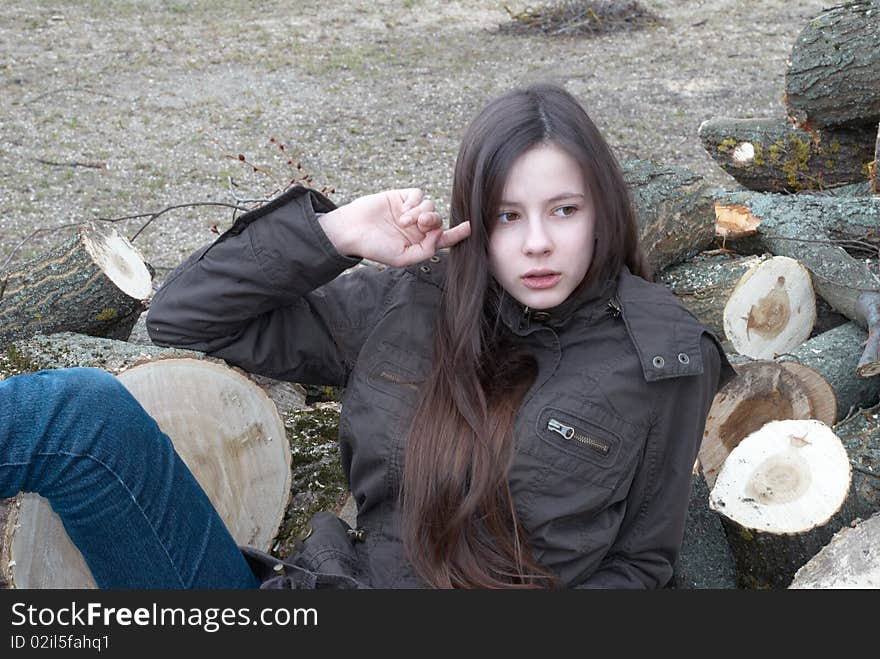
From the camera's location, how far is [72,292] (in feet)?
10.4

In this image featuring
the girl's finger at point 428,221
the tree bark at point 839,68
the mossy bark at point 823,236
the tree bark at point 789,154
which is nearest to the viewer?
the girl's finger at point 428,221

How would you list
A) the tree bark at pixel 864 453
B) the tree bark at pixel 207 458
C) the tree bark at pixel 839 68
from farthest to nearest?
the tree bark at pixel 839 68
the tree bark at pixel 864 453
the tree bark at pixel 207 458

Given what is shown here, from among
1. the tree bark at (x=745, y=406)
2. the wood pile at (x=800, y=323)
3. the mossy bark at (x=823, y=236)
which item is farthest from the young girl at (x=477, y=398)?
the mossy bark at (x=823, y=236)

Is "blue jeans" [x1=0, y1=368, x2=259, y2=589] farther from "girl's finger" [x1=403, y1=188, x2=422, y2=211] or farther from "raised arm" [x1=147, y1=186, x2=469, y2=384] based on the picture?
"girl's finger" [x1=403, y1=188, x2=422, y2=211]

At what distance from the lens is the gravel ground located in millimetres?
5996

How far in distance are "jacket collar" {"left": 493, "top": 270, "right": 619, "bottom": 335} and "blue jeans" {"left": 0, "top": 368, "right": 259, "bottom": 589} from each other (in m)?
0.76

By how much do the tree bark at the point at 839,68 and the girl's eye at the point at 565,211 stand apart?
2.78 meters

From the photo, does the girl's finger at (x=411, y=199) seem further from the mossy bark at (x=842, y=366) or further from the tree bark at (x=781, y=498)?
the mossy bark at (x=842, y=366)

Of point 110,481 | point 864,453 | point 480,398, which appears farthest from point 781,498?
point 110,481

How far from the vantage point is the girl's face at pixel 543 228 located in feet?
6.02

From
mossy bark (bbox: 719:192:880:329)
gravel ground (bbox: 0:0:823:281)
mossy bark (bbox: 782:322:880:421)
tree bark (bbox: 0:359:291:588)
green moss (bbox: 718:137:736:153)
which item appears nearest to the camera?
tree bark (bbox: 0:359:291:588)

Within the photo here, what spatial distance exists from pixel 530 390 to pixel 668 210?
6.20 feet

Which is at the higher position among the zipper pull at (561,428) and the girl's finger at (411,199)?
the girl's finger at (411,199)

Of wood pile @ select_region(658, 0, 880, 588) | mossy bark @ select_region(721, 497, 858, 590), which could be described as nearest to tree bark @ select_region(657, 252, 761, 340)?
wood pile @ select_region(658, 0, 880, 588)
